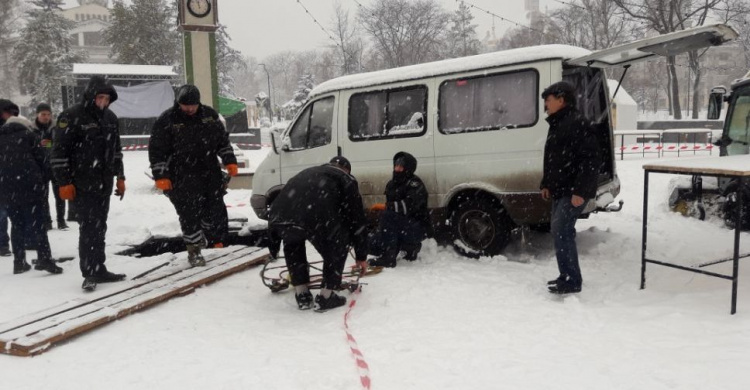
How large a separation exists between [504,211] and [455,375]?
125 inches

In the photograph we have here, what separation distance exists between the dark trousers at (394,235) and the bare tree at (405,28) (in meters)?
35.7

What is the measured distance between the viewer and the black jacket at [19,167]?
5.90 meters

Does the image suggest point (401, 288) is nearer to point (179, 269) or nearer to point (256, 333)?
point (256, 333)

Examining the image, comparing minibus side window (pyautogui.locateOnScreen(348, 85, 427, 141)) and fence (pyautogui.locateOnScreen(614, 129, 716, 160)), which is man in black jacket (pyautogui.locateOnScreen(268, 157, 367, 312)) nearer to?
minibus side window (pyautogui.locateOnScreen(348, 85, 427, 141))

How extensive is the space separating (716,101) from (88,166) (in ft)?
28.2

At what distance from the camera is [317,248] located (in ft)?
15.1

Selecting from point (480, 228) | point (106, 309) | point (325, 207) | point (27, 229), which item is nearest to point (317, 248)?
point (325, 207)

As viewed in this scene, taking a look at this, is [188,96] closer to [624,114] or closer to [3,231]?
[3,231]

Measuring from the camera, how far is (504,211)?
6207 mm

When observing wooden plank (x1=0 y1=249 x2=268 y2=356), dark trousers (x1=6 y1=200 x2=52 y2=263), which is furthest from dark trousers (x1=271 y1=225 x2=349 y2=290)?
dark trousers (x1=6 y1=200 x2=52 y2=263)

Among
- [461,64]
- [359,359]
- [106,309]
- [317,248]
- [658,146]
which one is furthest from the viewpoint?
[658,146]

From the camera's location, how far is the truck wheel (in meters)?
6.21

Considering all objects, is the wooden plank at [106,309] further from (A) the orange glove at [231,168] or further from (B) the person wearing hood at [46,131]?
(B) the person wearing hood at [46,131]

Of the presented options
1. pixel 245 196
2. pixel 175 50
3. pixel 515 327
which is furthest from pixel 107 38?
pixel 515 327
